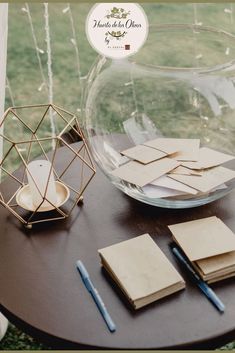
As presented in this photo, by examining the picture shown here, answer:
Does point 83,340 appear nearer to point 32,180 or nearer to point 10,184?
point 32,180

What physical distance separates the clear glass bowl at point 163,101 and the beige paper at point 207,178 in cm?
2

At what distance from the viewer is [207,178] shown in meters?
1.01

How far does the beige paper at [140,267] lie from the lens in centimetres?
80

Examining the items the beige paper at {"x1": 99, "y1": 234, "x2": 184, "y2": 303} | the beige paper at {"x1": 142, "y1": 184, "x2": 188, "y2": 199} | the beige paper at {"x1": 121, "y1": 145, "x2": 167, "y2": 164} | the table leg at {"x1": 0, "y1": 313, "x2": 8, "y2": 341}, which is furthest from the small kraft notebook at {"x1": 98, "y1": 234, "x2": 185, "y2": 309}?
the table leg at {"x1": 0, "y1": 313, "x2": 8, "y2": 341}

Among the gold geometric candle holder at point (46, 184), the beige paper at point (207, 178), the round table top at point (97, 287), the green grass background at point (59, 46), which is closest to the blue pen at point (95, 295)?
the round table top at point (97, 287)

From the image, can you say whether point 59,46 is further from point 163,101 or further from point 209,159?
point 209,159

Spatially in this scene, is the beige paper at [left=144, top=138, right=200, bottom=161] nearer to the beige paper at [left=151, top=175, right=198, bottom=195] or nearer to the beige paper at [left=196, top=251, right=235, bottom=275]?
the beige paper at [left=151, top=175, right=198, bottom=195]

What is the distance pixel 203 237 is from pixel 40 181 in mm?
353

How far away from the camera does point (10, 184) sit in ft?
3.73

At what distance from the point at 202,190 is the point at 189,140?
20cm

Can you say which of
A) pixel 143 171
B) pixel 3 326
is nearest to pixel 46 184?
pixel 143 171

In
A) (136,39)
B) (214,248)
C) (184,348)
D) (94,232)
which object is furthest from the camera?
(136,39)

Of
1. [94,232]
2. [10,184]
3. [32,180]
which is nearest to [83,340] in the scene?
[94,232]

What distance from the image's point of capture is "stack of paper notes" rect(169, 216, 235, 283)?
0.83 metres
